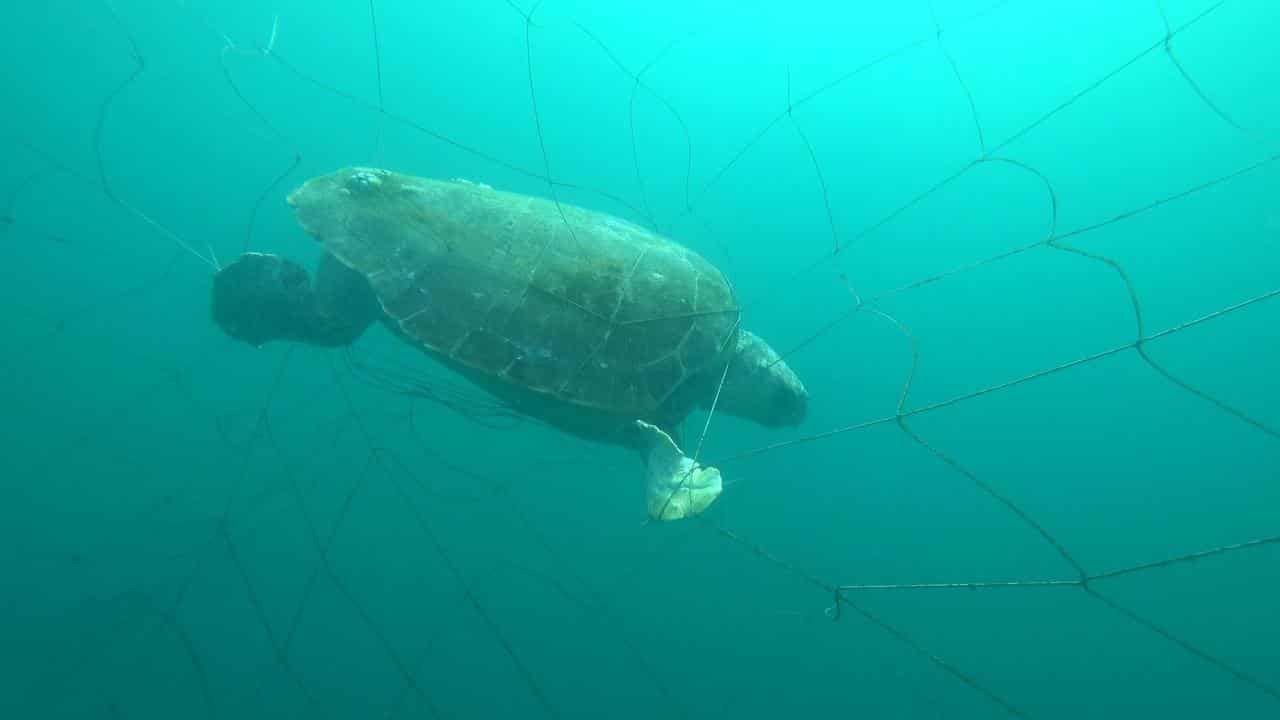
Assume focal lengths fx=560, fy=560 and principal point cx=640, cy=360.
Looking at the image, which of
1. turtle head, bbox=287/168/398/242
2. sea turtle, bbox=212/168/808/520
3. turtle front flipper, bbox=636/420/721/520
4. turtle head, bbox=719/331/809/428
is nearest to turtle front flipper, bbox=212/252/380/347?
sea turtle, bbox=212/168/808/520

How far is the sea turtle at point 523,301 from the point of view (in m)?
3.45

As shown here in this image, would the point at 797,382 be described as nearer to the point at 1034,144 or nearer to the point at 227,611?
the point at 227,611

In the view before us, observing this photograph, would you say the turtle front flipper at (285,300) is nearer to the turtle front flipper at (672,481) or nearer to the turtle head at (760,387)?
the turtle front flipper at (672,481)

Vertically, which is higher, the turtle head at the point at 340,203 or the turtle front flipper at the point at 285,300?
the turtle head at the point at 340,203

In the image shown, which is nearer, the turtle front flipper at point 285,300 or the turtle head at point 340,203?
the turtle head at point 340,203

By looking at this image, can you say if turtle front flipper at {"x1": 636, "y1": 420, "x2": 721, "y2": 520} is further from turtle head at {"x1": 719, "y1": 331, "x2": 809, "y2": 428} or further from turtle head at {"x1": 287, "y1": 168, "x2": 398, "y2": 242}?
turtle head at {"x1": 287, "y1": 168, "x2": 398, "y2": 242}

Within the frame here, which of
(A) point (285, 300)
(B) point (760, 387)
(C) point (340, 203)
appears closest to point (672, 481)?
(B) point (760, 387)

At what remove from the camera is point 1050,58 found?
719 inches

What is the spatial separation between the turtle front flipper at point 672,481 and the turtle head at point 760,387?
1.10m

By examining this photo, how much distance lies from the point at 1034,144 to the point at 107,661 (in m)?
24.6

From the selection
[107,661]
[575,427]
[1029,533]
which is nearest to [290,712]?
[107,661]

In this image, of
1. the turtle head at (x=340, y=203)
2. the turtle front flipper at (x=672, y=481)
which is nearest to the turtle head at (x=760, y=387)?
the turtle front flipper at (x=672, y=481)

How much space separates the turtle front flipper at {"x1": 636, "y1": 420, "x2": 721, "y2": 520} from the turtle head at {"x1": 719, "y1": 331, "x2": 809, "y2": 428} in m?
1.10

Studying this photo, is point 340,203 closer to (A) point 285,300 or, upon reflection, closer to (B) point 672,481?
(A) point 285,300
